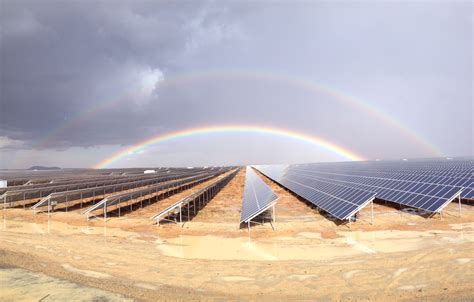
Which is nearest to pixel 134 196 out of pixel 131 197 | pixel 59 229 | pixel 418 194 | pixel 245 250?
pixel 131 197

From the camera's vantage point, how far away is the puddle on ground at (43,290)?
27.1 feet

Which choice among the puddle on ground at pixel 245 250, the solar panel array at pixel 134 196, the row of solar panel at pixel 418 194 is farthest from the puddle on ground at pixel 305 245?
the solar panel array at pixel 134 196

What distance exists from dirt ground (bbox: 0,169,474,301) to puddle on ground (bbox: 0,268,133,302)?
0.23ft

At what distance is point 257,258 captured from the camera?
13.4 m

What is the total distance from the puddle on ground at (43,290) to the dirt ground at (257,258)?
7cm

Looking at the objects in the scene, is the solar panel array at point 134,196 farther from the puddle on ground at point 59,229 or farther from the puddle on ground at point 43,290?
the puddle on ground at point 43,290

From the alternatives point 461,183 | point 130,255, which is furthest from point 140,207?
point 461,183

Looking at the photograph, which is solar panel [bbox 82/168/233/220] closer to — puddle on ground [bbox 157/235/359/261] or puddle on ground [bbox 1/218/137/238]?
puddle on ground [bbox 1/218/137/238]

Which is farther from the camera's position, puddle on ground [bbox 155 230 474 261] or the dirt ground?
puddle on ground [bbox 155 230 474 261]

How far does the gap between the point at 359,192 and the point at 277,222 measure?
6323 mm

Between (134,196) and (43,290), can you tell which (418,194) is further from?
(134,196)

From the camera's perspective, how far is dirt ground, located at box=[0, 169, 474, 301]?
30.1 ft

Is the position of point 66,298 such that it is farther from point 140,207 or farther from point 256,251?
point 140,207

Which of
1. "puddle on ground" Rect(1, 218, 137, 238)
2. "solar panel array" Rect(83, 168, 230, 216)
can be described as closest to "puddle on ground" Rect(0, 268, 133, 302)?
"puddle on ground" Rect(1, 218, 137, 238)
